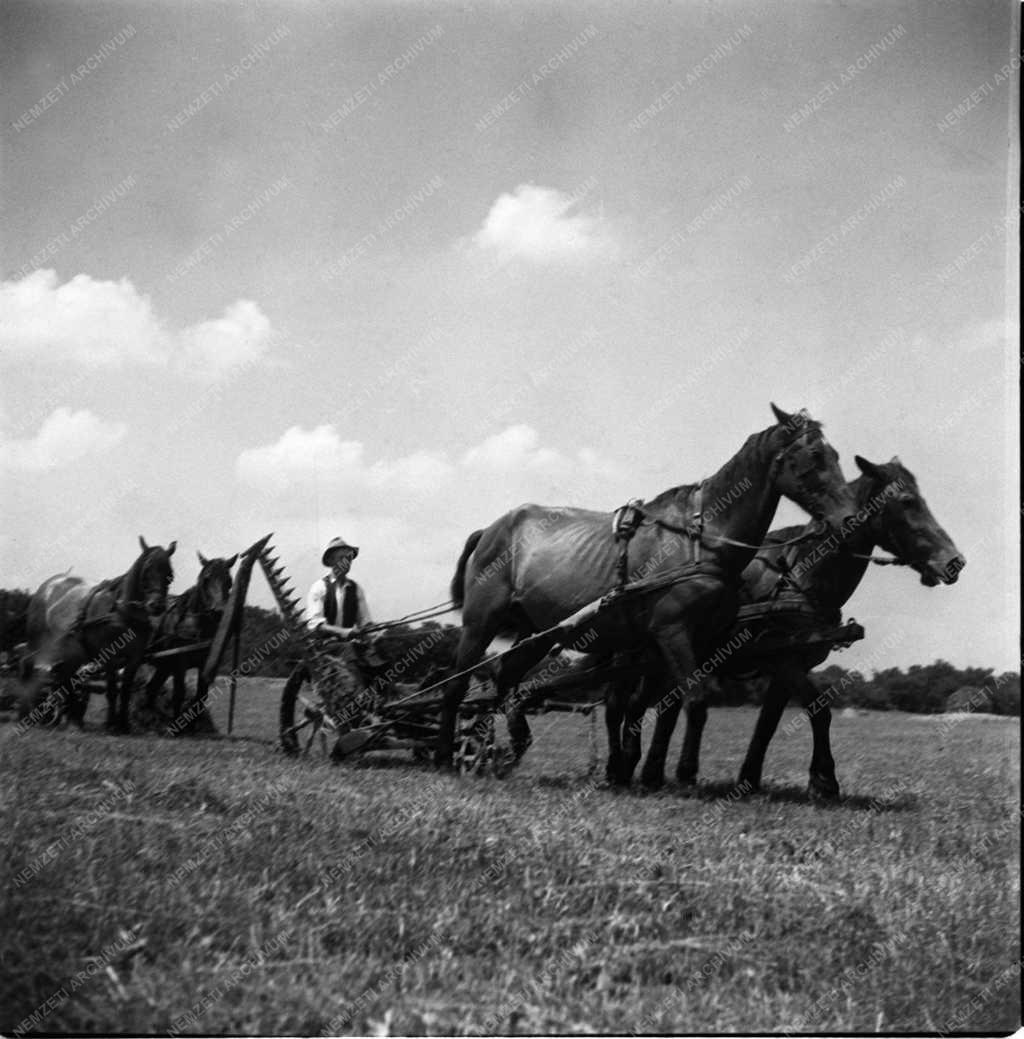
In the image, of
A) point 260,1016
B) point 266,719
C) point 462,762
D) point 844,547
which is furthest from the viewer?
point 266,719

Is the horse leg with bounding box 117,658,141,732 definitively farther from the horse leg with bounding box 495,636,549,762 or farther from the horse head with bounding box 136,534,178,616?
the horse leg with bounding box 495,636,549,762

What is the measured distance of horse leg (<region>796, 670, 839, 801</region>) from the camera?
7660 mm

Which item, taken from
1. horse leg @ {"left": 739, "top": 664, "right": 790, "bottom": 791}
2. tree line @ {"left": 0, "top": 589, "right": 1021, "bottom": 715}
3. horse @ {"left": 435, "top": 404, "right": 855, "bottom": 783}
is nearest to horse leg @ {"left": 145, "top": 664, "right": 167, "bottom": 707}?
tree line @ {"left": 0, "top": 589, "right": 1021, "bottom": 715}

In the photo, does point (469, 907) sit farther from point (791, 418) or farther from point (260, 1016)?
point (791, 418)

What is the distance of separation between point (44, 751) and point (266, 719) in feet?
21.4

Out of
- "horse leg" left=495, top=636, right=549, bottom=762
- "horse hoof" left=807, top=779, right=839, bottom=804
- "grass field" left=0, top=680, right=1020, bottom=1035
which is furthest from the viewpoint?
"horse leg" left=495, top=636, right=549, bottom=762

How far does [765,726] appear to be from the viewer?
8.20 m

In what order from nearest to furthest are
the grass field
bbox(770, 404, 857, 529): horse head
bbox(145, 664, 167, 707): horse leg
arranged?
the grass field → bbox(770, 404, 857, 529): horse head → bbox(145, 664, 167, 707): horse leg

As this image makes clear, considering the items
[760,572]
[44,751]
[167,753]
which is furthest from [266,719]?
[760,572]

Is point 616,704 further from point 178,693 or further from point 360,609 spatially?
point 178,693

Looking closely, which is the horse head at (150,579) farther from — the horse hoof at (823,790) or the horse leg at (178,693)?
the horse hoof at (823,790)

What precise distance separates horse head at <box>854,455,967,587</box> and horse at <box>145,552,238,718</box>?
6.79m

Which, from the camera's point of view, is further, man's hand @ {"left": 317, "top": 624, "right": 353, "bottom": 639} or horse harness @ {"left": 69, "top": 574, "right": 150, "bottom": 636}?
horse harness @ {"left": 69, "top": 574, "right": 150, "bottom": 636}

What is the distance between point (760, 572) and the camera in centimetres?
908
